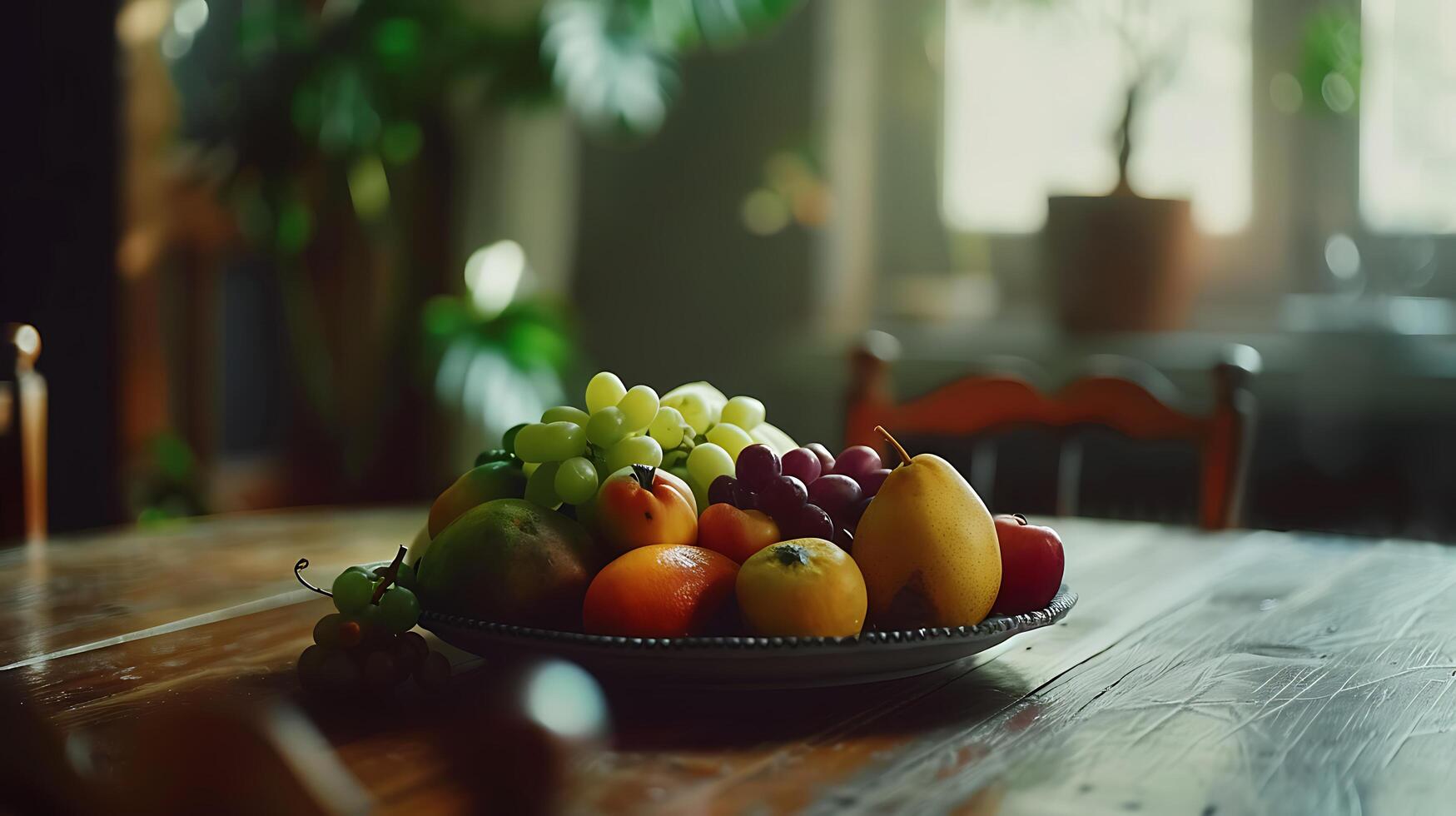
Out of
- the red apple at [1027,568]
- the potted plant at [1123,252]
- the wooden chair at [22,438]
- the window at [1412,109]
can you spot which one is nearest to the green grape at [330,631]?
the red apple at [1027,568]

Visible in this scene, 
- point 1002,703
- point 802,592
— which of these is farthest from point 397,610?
point 1002,703

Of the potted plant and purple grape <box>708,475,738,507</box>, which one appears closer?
purple grape <box>708,475,738,507</box>

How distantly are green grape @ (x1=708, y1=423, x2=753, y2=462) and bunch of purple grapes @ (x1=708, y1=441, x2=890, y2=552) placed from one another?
53 mm

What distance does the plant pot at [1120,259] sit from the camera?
98.4 inches

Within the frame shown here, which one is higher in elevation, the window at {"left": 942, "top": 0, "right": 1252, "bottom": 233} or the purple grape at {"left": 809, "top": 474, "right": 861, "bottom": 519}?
the window at {"left": 942, "top": 0, "right": 1252, "bottom": 233}

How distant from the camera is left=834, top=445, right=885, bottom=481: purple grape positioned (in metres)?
0.83

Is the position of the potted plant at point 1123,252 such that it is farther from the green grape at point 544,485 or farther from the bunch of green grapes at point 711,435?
the green grape at point 544,485

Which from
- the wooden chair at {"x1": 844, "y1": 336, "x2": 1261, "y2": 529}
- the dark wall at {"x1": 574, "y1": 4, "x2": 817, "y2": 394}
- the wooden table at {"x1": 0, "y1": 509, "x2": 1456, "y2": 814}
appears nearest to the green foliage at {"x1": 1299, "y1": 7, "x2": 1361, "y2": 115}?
the dark wall at {"x1": 574, "y1": 4, "x2": 817, "y2": 394}

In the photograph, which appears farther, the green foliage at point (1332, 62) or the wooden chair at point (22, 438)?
the green foliage at point (1332, 62)

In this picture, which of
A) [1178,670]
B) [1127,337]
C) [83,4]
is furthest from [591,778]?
[83,4]

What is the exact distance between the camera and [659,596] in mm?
715

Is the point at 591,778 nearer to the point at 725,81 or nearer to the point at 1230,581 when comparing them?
the point at 1230,581

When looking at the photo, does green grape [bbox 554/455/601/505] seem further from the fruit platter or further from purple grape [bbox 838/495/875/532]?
purple grape [bbox 838/495/875/532]

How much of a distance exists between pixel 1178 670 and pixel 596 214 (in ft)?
8.29
